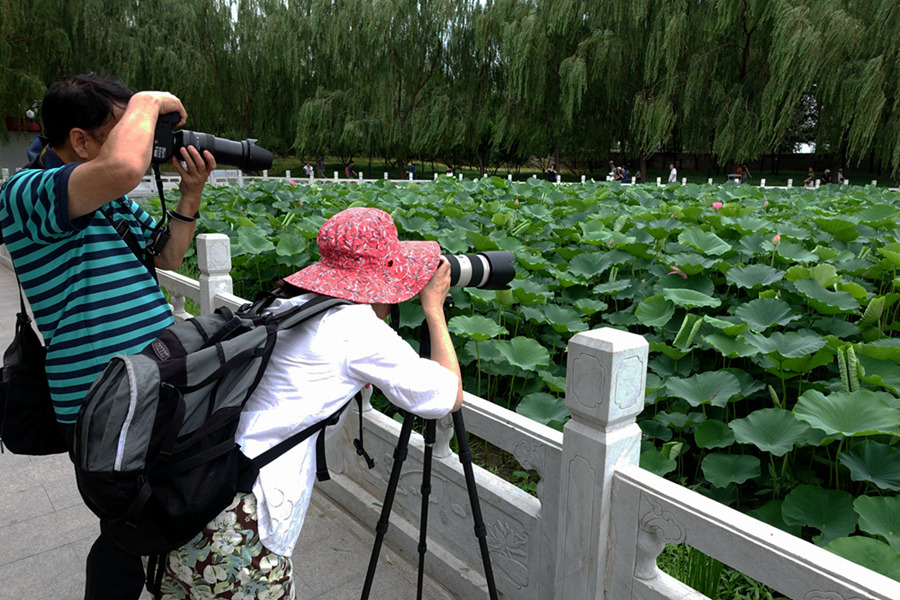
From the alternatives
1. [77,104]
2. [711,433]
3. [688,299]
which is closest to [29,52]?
[77,104]

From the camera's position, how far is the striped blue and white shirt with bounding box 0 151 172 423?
44.1 inches

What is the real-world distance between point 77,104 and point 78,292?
35 cm

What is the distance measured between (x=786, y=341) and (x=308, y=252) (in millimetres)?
2938

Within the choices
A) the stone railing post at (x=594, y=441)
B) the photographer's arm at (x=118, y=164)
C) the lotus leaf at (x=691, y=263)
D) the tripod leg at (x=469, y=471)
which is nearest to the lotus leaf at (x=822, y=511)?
the stone railing post at (x=594, y=441)

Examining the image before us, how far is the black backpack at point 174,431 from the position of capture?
0.86 meters

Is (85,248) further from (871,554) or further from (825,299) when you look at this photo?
(825,299)

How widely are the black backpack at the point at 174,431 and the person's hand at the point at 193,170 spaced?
1.67 feet

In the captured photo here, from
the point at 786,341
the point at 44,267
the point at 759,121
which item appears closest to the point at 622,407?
the point at 786,341

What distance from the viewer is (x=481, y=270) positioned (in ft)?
4.01

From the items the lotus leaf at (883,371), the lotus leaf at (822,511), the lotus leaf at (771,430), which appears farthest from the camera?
the lotus leaf at (883,371)

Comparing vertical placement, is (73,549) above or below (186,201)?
below

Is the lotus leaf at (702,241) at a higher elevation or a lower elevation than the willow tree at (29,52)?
lower

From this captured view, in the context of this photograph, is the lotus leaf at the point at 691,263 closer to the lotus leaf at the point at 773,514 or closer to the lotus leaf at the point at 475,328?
the lotus leaf at the point at 475,328

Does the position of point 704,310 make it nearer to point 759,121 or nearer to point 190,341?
point 190,341
